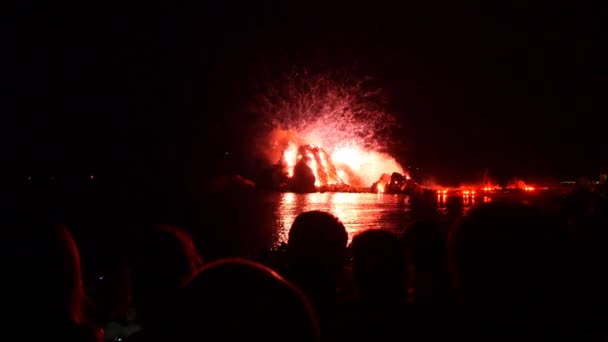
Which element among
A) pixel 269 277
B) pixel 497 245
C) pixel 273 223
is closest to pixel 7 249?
pixel 269 277

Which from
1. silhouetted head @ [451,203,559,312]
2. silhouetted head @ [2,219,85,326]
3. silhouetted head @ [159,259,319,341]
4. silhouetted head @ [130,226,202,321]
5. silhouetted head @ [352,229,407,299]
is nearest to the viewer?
silhouetted head @ [159,259,319,341]

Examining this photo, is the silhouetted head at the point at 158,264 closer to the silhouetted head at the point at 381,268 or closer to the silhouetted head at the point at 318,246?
the silhouetted head at the point at 318,246

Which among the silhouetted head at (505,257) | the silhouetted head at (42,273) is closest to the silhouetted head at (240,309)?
the silhouetted head at (505,257)

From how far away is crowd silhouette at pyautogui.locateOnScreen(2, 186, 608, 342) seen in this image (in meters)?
1.13

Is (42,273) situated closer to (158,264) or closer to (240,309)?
(158,264)

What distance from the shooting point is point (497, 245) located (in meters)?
1.75

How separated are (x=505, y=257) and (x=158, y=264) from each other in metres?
1.99

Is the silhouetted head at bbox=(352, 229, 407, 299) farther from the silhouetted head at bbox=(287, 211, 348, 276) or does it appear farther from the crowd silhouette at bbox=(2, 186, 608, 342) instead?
the silhouetted head at bbox=(287, 211, 348, 276)

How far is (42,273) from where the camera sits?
2082mm

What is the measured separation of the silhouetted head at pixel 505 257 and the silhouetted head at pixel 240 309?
96 centimetres

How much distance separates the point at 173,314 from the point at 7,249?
4.72 ft

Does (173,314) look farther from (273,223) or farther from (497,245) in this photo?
(273,223)

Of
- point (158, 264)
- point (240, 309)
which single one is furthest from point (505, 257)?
point (158, 264)

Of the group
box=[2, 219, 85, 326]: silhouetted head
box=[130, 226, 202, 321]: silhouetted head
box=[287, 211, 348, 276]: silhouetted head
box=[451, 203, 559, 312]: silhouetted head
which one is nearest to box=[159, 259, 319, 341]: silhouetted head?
box=[451, 203, 559, 312]: silhouetted head
